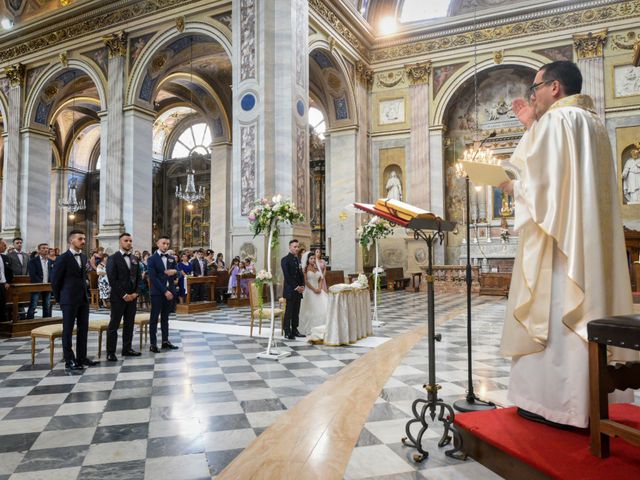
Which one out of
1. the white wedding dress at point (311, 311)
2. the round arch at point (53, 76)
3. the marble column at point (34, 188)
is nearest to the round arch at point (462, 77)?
the white wedding dress at point (311, 311)

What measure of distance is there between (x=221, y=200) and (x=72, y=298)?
14863 millimetres

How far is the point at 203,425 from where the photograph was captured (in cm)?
350

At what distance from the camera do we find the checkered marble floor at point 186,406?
281 cm

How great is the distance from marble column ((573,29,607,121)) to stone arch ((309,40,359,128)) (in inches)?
Result: 312

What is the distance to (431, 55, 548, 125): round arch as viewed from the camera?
1638 cm

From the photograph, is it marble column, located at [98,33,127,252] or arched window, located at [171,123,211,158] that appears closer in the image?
marble column, located at [98,33,127,252]

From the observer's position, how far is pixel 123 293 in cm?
603

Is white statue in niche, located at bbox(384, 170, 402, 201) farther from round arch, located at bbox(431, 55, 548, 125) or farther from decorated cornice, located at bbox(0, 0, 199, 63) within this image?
decorated cornice, located at bbox(0, 0, 199, 63)

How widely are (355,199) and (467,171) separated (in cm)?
1498

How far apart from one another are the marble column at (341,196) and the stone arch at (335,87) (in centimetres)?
55

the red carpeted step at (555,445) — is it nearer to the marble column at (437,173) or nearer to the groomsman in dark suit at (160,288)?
the groomsman in dark suit at (160,288)

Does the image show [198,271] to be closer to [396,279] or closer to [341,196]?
[341,196]

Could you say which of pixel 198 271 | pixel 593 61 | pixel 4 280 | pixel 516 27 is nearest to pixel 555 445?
pixel 4 280

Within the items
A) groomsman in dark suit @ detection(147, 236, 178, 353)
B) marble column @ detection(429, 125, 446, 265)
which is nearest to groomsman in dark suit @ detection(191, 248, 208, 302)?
groomsman in dark suit @ detection(147, 236, 178, 353)
